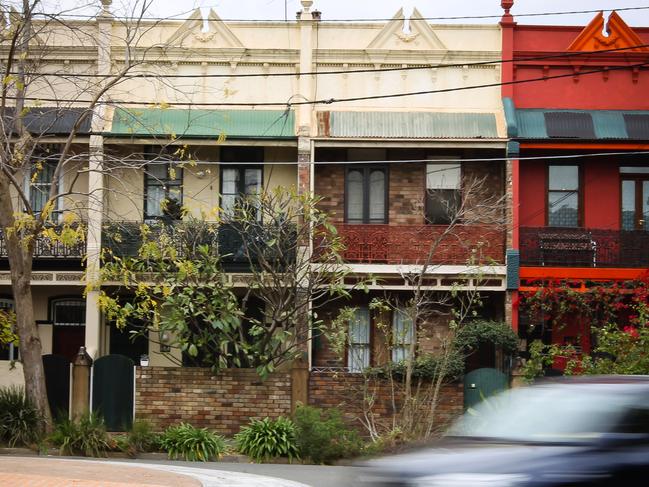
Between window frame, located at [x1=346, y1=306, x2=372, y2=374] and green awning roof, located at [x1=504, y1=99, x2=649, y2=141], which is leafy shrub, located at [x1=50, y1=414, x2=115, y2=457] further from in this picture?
green awning roof, located at [x1=504, y1=99, x2=649, y2=141]

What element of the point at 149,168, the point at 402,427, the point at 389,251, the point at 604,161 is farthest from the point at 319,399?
the point at 604,161

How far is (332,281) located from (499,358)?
14.6 feet

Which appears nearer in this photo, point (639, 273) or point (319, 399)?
point (319, 399)

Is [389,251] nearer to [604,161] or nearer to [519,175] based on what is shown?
[519,175]

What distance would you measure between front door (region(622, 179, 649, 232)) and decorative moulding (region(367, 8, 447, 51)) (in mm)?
5638

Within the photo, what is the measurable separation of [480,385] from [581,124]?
7104 mm

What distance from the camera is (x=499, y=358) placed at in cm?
2252

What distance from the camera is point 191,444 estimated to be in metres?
17.5

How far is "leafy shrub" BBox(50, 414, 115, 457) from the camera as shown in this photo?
17.3m

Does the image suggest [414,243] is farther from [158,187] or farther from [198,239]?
[158,187]

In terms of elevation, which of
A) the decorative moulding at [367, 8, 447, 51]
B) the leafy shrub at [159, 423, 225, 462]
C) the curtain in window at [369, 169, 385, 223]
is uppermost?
the decorative moulding at [367, 8, 447, 51]

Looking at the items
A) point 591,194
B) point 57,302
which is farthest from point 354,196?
point 57,302

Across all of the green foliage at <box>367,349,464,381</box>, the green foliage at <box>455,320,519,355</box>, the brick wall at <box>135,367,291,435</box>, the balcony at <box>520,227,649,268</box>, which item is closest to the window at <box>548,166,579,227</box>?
the balcony at <box>520,227,649,268</box>

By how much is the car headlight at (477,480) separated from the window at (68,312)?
18439 millimetres
